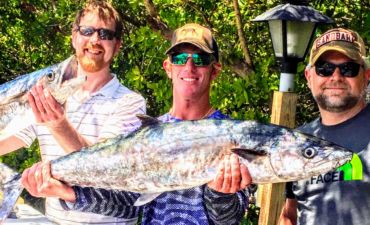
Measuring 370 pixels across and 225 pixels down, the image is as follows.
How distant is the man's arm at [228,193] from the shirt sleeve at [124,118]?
1.75 ft

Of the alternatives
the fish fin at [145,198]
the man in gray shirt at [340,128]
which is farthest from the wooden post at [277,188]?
the fish fin at [145,198]

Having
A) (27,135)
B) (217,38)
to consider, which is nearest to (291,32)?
(217,38)

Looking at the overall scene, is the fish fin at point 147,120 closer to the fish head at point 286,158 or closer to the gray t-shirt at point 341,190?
the fish head at point 286,158

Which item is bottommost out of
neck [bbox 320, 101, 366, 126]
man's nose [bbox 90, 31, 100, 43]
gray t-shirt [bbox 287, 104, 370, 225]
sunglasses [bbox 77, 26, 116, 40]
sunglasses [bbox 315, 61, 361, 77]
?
gray t-shirt [bbox 287, 104, 370, 225]

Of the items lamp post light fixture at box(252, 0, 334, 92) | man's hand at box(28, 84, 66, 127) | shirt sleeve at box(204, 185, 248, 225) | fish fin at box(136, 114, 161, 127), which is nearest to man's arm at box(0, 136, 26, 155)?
man's hand at box(28, 84, 66, 127)

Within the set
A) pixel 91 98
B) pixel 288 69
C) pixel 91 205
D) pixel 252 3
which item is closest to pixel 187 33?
pixel 91 98

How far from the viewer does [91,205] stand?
2988 mm

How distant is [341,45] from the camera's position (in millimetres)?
3146

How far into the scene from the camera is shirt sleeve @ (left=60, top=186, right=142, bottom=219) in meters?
2.98

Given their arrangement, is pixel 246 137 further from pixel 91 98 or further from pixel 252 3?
pixel 252 3

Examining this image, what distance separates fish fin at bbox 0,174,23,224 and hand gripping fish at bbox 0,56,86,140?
1.01 feet

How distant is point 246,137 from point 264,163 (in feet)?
0.39

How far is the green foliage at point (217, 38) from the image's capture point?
18.7 feet

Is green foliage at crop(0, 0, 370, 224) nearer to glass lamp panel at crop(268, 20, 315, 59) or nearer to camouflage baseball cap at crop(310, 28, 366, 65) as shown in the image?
glass lamp panel at crop(268, 20, 315, 59)
